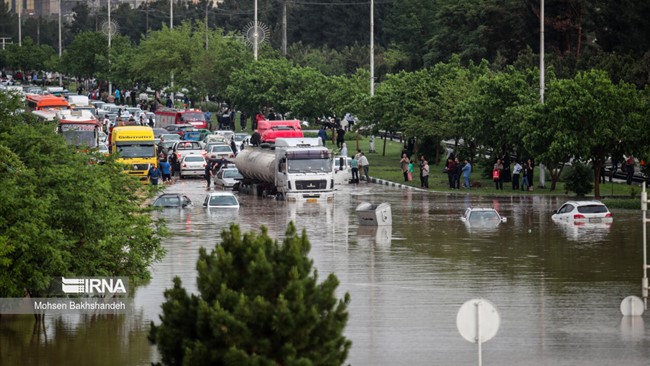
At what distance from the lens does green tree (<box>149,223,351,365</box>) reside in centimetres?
1891

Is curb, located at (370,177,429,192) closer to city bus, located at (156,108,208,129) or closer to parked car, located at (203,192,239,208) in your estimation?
parked car, located at (203,192,239,208)

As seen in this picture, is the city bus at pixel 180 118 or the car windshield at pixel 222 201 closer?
the car windshield at pixel 222 201

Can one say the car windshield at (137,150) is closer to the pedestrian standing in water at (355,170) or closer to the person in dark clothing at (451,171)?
the pedestrian standing in water at (355,170)

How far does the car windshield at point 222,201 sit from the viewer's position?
194 feet

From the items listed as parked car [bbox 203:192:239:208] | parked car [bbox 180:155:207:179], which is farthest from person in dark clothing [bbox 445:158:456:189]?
parked car [bbox 180:155:207:179]

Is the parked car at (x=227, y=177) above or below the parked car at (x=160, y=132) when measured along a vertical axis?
below

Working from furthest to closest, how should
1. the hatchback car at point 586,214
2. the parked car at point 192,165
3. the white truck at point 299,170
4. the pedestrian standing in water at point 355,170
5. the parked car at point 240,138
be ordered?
1. the parked car at point 240,138
2. the parked car at point 192,165
3. the pedestrian standing in water at point 355,170
4. the white truck at point 299,170
5. the hatchback car at point 586,214

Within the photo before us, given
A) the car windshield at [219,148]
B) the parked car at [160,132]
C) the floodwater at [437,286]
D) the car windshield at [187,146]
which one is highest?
the parked car at [160,132]

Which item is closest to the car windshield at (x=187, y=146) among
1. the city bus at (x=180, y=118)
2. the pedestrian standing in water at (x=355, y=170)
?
the pedestrian standing in water at (x=355, y=170)

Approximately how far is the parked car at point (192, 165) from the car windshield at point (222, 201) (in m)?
17.1

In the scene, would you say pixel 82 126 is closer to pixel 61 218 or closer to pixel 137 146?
pixel 137 146

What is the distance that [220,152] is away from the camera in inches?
3191

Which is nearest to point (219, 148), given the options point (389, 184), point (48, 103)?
point (389, 184)

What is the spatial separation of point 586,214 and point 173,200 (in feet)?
54.1
